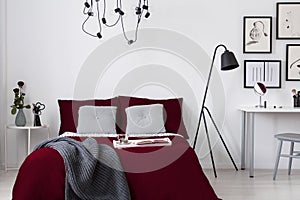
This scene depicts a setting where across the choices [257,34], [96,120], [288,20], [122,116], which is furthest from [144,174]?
[288,20]

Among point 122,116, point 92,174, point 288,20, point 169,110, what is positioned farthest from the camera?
point 288,20

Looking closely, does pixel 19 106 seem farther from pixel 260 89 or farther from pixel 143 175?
pixel 260 89

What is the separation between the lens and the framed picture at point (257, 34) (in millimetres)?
6602

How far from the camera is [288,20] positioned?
6.59 meters

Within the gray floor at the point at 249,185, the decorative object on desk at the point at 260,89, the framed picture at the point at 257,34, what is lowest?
the gray floor at the point at 249,185

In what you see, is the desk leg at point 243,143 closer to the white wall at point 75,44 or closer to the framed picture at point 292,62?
the white wall at point 75,44

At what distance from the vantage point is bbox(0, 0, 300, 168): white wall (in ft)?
21.5

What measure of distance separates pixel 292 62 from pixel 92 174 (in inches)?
138

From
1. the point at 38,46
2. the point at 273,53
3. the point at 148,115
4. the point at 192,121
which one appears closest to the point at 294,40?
the point at 273,53

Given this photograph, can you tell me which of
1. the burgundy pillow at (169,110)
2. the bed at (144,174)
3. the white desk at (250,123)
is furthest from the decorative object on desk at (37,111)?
the white desk at (250,123)

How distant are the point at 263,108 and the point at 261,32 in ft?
3.22

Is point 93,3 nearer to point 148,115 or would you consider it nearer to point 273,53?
point 148,115

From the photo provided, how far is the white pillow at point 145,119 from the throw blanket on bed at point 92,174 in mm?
1605

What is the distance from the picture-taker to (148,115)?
6.04 metres
